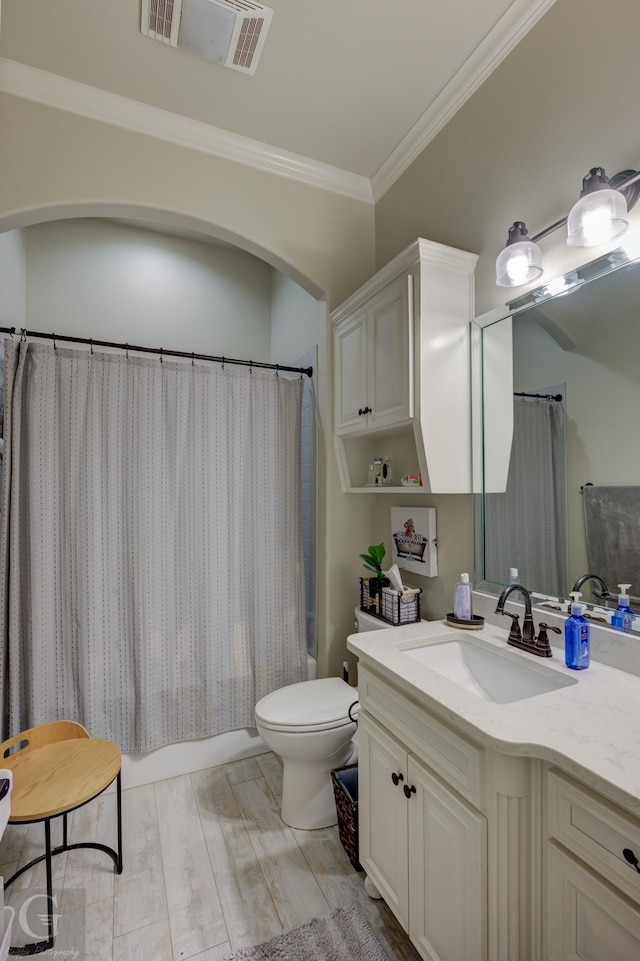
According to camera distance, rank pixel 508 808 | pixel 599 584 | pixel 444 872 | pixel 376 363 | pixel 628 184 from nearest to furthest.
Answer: pixel 508 808, pixel 444 872, pixel 628 184, pixel 599 584, pixel 376 363

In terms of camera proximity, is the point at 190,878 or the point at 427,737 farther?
the point at 190,878

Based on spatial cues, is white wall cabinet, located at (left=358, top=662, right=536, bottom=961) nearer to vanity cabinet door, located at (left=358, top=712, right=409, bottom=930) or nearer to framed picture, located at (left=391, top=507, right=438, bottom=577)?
vanity cabinet door, located at (left=358, top=712, right=409, bottom=930)

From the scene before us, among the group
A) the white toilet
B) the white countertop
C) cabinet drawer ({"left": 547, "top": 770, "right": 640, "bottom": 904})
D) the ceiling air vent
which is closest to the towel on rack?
the white countertop

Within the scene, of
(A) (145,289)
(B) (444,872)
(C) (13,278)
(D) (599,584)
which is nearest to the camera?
(B) (444,872)

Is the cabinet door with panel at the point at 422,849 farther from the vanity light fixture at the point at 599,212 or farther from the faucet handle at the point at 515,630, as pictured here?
the vanity light fixture at the point at 599,212

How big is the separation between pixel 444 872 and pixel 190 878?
1002mm

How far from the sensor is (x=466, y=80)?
1.74 meters

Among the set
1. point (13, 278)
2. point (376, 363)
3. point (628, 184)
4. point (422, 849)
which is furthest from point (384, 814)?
point (13, 278)

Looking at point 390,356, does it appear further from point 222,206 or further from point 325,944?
point 325,944

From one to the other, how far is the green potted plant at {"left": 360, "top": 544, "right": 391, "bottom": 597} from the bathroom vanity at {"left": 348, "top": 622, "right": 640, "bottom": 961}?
70 centimetres

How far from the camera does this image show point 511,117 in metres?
1.58

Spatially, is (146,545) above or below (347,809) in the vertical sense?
above

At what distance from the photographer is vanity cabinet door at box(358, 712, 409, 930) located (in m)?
1.23

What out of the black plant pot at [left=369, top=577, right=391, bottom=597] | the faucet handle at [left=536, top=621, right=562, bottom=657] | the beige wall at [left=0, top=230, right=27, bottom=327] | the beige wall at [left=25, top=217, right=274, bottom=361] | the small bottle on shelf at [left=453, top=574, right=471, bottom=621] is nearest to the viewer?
the faucet handle at [left=536, top=621, right=562, bottom=657]
